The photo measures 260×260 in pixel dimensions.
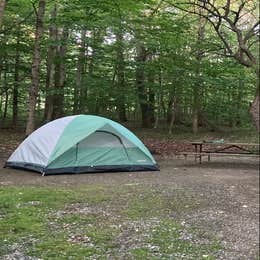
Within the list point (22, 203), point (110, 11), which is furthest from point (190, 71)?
point (22, 203)

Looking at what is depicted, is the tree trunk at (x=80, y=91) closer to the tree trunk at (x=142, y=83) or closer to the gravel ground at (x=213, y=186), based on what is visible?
the tree trunk at (x=142, y=83)

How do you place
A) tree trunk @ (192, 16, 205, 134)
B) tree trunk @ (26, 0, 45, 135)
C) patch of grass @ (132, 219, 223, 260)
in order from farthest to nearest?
tree trunk @ (192, 16, 205, 134)
tree trunk @ (26, 0, 45, 135)
patch of grass @ (132, 219, 223, 260)

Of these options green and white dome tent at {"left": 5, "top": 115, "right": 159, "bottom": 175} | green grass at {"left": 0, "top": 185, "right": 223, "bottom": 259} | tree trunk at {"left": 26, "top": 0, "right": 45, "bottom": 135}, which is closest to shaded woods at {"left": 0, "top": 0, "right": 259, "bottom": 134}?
tree trunk at {"left": 26, "top": 0, "right": 45, "bottom": 135}

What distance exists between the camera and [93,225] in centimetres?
548

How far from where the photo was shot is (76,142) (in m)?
9.90

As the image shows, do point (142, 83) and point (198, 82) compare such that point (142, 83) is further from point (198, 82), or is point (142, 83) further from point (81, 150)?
point (81, 150)

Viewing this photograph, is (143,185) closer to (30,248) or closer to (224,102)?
(30,248)

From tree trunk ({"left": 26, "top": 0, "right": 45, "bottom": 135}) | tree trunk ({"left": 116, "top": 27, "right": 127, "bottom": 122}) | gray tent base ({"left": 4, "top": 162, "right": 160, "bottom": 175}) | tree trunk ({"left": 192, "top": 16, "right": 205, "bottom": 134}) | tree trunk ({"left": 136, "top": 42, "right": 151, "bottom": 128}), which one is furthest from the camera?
tree trunk ({"left": 136, "top": 42, "right": 151, "bottom": 128})

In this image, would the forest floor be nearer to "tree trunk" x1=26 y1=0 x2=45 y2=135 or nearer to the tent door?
the tent door

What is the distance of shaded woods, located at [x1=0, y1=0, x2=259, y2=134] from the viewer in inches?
614

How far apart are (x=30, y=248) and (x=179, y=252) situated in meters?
1.64

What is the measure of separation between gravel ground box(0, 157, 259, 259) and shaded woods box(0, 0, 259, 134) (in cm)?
554

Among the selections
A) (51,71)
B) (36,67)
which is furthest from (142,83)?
(36,67)

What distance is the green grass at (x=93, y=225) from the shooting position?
4.55m
